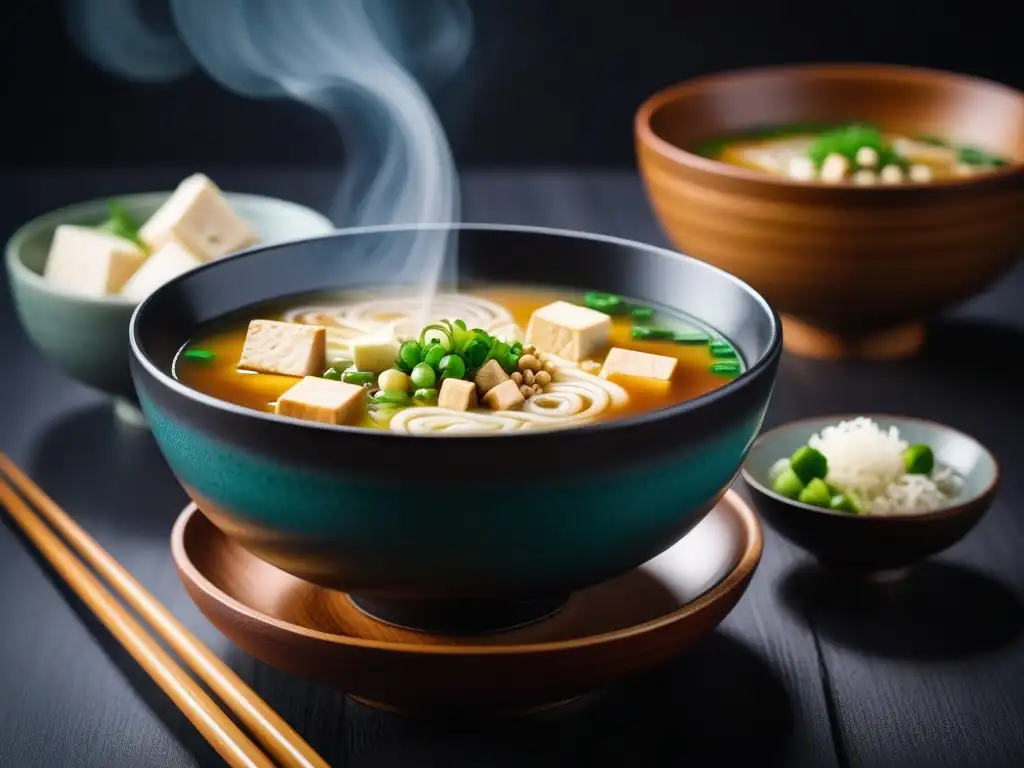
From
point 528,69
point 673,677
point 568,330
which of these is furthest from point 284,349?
point 528,69

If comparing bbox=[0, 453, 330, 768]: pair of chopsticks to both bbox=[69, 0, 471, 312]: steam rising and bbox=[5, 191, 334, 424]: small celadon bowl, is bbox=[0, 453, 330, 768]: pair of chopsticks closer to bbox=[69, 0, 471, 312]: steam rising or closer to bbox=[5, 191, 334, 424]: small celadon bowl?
bbox=[5, 191, 334, 424]: small celadon bowl

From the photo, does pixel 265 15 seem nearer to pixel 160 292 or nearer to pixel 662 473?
pixel 160 292

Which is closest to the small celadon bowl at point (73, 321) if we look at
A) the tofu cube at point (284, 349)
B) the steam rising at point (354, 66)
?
the steam rising at point (354, 66)

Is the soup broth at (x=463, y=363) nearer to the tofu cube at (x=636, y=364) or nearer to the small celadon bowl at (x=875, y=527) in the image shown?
the tofu cube at (x=636, y=364)

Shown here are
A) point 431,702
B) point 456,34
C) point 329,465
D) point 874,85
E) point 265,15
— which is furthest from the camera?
point 456,34

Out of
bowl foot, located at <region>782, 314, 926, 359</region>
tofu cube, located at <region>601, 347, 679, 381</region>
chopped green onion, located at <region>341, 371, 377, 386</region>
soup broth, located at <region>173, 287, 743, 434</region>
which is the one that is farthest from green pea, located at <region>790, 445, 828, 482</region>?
bowl foot, located at <region>782, 314, 926, 359</region>

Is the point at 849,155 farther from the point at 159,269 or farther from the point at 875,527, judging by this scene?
the point at 159,269

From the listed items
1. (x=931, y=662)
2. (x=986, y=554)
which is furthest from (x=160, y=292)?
(x=986, y=554)
